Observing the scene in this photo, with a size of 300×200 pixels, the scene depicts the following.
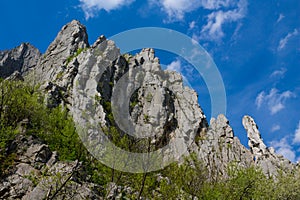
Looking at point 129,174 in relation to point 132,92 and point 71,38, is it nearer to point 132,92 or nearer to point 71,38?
point 132,92

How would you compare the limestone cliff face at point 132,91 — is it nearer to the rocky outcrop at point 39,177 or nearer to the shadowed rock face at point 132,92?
the shadowed rock face at point 132,92

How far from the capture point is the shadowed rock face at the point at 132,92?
70188 millimetres

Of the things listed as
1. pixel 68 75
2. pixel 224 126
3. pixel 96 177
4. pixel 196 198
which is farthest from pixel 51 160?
pixel 224 126

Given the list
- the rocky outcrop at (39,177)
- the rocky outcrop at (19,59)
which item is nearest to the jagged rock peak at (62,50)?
the rocky outcrop at (19,59)

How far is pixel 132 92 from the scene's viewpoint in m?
89.6

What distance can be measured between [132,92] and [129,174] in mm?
63647

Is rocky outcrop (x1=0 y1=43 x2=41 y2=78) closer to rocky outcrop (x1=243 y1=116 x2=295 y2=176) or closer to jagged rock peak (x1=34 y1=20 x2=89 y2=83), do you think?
jagged rock peak (x1=34 y1=20 x2=89 y2=83)

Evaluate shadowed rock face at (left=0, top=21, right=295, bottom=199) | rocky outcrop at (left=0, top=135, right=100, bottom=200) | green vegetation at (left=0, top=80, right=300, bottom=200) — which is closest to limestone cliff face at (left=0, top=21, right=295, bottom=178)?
shadowed rock face at (left=0, top=21, right=295, bottom=199)

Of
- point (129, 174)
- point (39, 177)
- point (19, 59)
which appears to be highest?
point (19, 59)

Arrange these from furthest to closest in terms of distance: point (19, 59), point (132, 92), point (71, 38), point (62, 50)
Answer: point (19, 59)
point (71, 38)
point (62, 50)
point (132, 92)

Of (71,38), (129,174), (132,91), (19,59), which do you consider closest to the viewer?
(129,174)

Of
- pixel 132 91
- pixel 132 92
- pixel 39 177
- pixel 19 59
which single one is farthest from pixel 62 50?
pixel 39 177

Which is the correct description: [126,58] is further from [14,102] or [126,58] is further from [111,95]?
[14,102]

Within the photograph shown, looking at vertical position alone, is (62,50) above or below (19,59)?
below
